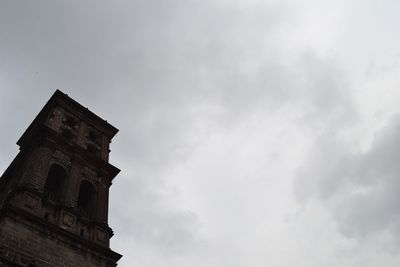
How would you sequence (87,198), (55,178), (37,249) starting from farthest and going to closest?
(87,198) → (55,178) → (37,249)

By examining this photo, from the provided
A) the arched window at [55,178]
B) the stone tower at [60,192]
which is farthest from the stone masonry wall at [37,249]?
the arched window at [55,178]

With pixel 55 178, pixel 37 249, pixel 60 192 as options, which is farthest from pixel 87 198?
pixel 37 249

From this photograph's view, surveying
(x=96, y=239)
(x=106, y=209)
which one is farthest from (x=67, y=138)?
(x=96, y=239)

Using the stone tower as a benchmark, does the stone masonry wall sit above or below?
below

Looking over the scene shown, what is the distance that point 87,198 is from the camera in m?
29.8

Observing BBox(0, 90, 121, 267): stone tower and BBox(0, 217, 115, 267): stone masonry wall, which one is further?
BBox(0, 90, 121, 267): stone tower

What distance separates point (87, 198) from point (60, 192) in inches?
105

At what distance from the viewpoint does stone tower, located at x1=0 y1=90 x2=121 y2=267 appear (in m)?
21.9

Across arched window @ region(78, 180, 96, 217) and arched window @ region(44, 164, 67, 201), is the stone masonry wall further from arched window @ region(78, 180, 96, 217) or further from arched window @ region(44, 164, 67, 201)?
arched window @ region(44, 164, 67, 201)

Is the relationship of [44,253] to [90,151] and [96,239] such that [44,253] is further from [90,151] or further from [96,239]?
[90,151]

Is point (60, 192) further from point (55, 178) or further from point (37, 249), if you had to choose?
point (37, 249)

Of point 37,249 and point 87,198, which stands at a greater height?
point 87,198

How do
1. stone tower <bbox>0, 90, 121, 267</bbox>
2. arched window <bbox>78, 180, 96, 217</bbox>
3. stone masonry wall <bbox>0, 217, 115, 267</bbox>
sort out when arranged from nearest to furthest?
stone masonry wall <bbox>0, 217, 115, 267</bbox> → stone tower <bbox>0, 90, 121, 267</bbox> → arched window <bbox>78, 180, 96, 217</bbox>

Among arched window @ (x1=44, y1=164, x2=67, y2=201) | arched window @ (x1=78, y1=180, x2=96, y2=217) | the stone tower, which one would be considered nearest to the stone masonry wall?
the stone tower
